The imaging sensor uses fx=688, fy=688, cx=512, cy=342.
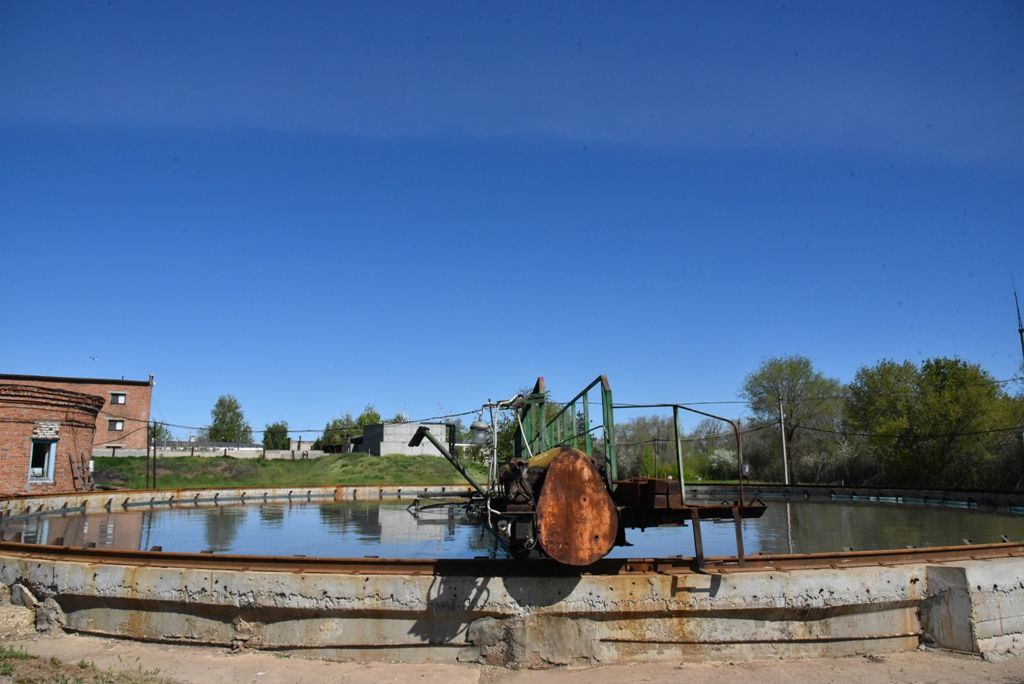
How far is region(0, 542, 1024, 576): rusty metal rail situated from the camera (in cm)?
711

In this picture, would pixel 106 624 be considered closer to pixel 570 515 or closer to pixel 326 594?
pixel 326 594

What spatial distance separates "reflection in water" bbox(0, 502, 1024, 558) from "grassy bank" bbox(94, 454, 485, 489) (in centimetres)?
1309

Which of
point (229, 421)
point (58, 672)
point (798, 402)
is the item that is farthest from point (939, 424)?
point (229, 421)

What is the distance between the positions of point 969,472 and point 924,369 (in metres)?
7.92

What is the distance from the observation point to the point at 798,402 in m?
55.0

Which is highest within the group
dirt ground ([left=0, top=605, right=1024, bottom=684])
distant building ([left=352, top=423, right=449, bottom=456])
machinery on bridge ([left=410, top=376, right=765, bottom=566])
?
distant building ([left=352, top=423, right=449, bottom=456])

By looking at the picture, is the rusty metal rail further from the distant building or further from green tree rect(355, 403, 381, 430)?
green tree rect(355, 403, 381, 430)

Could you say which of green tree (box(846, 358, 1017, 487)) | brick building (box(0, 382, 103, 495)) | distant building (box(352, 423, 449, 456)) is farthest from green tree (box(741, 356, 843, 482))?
brick building (box(0, 382, 103, 495))

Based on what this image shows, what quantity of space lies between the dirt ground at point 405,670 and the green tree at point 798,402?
4750cm

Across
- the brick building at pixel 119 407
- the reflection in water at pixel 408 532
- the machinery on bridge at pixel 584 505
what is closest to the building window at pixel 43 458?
the reflection in water at pixel 408 532

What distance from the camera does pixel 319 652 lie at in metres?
7.02

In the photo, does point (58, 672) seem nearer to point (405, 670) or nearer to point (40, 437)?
point (405, 670)

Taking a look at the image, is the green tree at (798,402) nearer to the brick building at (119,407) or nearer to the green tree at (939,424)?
the green tree at (939,424)

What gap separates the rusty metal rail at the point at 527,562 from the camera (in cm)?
711
